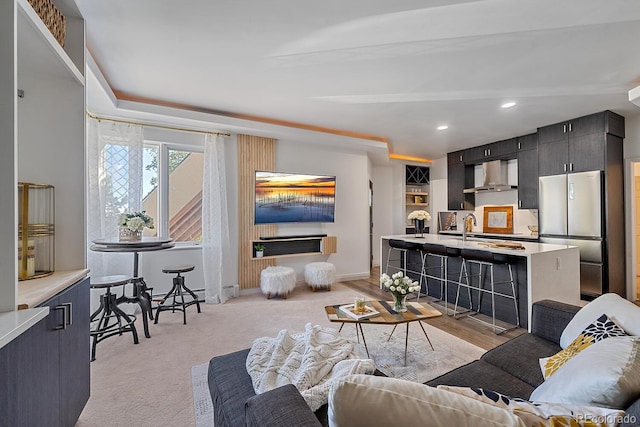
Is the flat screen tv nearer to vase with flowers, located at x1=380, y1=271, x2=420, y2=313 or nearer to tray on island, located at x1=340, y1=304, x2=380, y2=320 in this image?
tray on island, located at x1=340, y1=304, x2=380, y2=320

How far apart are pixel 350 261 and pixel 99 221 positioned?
3904 millimetres

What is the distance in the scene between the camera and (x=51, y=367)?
1343 millimetres

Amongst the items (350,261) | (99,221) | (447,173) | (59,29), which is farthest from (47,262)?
(447,173)

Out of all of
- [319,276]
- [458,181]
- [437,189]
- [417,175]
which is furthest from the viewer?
[417,175]

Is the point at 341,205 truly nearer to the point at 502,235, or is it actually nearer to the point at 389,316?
the point at 502,235

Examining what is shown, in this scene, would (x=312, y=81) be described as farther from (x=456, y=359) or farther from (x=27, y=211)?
(x=456, y=359)

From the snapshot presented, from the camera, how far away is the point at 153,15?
2031 mm

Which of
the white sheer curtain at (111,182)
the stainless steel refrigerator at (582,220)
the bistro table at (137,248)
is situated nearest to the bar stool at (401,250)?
the stainless steel refrigerator at (582,220)

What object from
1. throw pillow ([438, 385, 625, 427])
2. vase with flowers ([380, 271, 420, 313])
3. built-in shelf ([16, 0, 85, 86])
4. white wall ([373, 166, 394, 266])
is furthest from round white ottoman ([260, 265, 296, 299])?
throw pillow ([438, 385, 625, 427])

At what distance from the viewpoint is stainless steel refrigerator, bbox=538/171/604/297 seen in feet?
13.3

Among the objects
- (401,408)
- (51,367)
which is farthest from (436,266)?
(51,367)

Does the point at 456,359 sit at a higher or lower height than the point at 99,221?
lower

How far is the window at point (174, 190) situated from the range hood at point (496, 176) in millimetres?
5253

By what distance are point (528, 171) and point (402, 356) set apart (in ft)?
14.4
